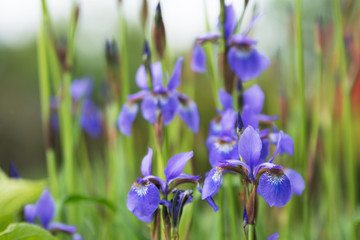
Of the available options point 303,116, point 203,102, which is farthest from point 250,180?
point 203,102

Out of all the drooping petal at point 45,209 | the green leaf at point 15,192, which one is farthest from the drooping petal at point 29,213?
the green leaf at point 15,192

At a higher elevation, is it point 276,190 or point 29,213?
point 276,190

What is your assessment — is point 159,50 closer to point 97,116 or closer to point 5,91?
point 97,116

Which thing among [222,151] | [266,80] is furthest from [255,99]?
[266,80]

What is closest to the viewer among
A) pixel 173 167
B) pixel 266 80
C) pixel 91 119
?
pixel 173 167

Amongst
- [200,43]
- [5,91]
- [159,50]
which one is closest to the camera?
[159,50]

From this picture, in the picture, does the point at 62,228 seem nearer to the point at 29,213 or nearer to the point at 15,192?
the point at 29,213

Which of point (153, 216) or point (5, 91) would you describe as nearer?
point (153, 216)

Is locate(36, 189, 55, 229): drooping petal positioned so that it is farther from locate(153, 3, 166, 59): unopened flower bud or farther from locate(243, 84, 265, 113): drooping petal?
locate(243, 84, 265, 113): drooping petal
